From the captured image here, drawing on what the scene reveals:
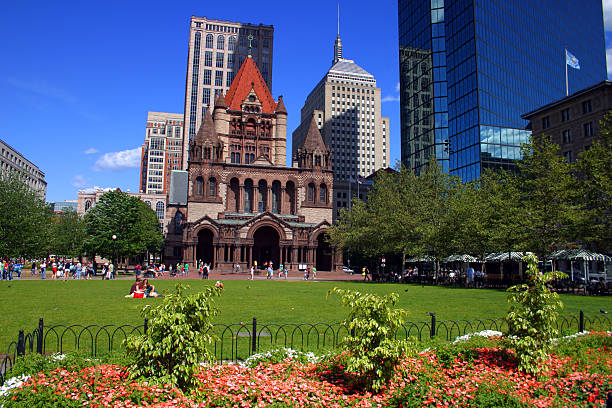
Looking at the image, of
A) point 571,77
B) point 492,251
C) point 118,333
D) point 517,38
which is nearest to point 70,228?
point 492,251

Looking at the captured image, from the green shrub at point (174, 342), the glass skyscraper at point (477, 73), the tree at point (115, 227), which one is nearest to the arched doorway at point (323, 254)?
the tree at point (115, 227)

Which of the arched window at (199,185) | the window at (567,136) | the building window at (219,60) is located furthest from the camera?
the building window at (219,60)

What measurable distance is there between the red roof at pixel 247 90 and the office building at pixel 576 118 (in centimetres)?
4930

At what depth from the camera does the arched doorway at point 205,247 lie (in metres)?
72.8

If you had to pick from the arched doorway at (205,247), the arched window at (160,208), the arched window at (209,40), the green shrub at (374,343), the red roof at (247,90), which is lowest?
the green shrub at (374,343)

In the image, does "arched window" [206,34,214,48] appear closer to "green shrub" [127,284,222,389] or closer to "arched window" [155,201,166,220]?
"arched window" [155,201,166,220]

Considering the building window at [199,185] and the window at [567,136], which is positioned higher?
the window at [567,136]

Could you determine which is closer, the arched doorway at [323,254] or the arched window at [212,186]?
the arched window at [212,186]

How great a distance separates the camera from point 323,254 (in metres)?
79.3

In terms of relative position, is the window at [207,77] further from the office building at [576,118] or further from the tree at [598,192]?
the tree at [598,192]

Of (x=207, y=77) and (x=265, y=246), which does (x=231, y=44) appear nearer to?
(x=207, y=77)

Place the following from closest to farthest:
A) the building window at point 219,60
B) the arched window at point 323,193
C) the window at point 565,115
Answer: the window at point 565,115, the arched window at point 323,193, the building window at point 219,60

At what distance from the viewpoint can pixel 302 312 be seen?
62.7 ft

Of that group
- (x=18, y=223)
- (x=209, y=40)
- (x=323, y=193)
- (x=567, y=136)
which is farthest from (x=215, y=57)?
(x=567, y=136)
